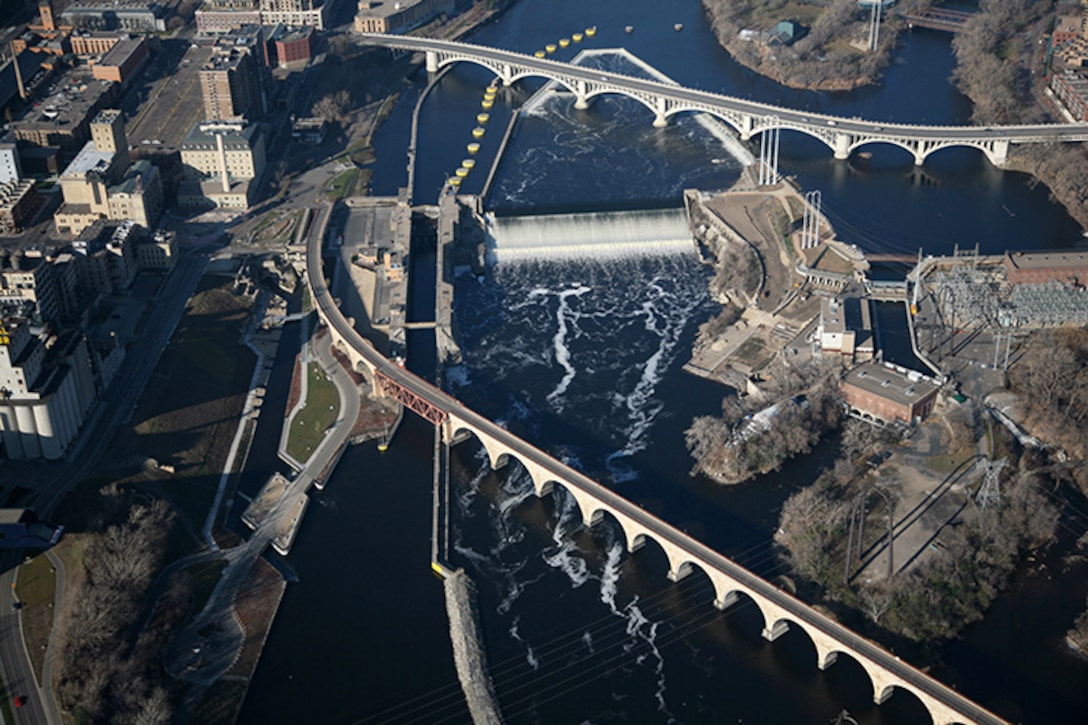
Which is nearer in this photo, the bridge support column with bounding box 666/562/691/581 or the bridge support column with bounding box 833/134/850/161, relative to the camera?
the bridge support column with bounding box 666/562/691/581

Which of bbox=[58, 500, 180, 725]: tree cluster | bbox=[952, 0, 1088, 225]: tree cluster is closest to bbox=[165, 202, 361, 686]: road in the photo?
bbox=[58, 500, 180, 725]: tree cluster

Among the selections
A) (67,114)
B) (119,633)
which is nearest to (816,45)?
(67,114)

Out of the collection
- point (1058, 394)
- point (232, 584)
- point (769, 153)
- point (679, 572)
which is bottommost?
point (232, 584)

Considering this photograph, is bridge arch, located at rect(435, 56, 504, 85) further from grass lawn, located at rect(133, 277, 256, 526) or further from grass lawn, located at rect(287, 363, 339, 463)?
grass lawn, located at rect(287, 363, 339, 463)

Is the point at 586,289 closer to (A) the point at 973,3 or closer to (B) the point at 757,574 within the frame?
(B) the point at 757,574

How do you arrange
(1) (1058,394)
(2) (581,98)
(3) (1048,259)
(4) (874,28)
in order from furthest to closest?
(4) (874,28)
(2) (581,98)
(3) (1048,259)
(1) (1058,394)

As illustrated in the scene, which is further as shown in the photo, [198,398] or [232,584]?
[198,398]

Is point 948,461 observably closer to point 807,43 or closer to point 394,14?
point 807,43

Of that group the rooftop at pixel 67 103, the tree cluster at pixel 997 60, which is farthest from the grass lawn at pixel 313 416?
the tree cluster at pixel 997 60

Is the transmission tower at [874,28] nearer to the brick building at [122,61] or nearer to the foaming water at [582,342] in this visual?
the foaming water at [582,342]
